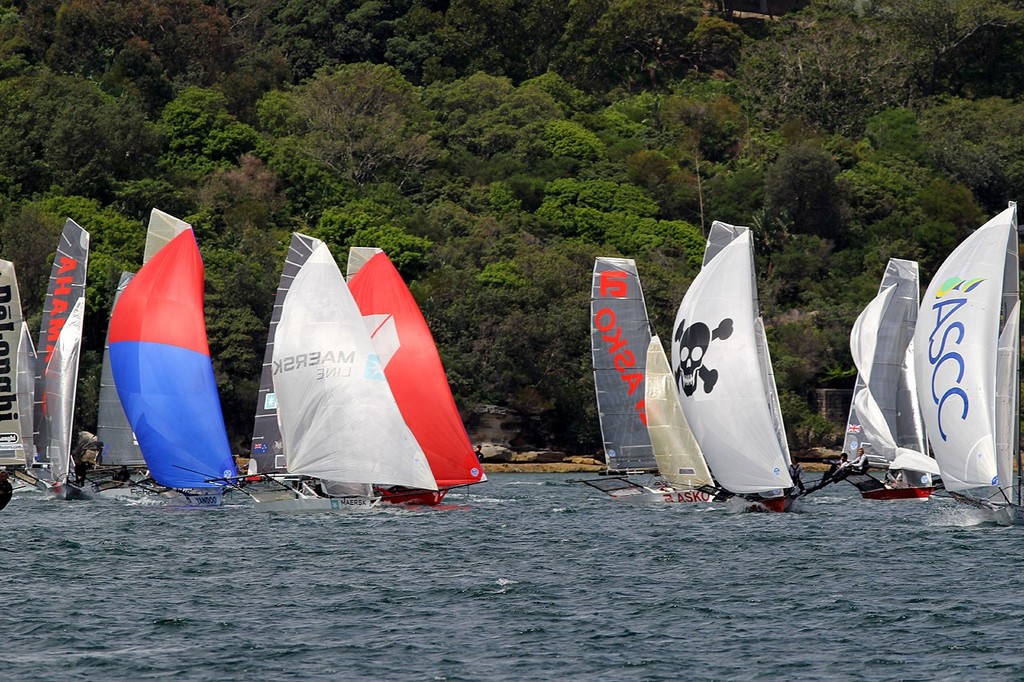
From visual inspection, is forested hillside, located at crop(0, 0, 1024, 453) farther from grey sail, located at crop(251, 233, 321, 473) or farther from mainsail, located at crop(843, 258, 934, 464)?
grey sail, located at crop(251, 233, 321, 473)

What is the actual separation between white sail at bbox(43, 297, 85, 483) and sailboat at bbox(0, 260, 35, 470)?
698 mm

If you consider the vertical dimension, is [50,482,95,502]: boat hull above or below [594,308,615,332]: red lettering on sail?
below

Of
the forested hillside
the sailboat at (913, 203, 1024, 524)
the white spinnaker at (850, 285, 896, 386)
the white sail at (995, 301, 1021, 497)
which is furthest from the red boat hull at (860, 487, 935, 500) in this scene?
the forested hillside

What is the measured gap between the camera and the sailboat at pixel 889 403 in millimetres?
47469

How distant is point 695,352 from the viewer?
130 ft

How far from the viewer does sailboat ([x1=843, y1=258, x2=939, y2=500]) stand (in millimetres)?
47469

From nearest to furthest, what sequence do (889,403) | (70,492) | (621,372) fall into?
(621,372) → (70,492) → (889,403)

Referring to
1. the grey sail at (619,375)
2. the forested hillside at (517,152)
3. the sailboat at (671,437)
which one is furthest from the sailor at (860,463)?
the forested hillside at (517,152)

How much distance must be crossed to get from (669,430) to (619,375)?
2708 mm

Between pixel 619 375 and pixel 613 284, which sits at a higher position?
pixel 613 284

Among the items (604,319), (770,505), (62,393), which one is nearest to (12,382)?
(62,393)

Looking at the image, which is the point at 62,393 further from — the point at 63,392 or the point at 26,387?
the point at 26,387

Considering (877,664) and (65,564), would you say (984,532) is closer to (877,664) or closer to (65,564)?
(877,664)

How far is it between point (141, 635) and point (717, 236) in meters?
22.3
